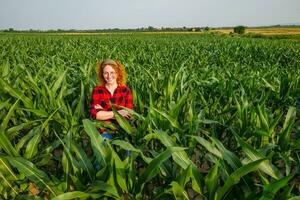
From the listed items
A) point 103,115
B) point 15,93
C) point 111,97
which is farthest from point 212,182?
point 15,93

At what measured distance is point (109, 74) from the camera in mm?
2904

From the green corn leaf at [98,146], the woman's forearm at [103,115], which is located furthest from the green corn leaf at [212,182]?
the woman's forearm at [103,115]

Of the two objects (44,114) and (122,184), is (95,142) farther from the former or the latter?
(44,114)

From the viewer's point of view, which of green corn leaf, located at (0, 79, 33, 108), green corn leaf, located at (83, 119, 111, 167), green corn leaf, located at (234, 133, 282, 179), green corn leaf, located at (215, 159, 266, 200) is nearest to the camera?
green corn leaf, located at (215, 159, 266, 200)

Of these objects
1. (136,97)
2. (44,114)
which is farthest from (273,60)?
(44,114)

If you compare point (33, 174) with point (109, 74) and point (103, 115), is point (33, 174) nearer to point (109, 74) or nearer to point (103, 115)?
point (103, 115)

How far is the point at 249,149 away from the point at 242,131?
86cm

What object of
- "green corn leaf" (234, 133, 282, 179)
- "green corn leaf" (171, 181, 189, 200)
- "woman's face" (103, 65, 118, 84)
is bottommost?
"green corn leaf" (171, 181, 189, 200)

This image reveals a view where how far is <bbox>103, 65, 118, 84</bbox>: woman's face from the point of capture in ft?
9.46

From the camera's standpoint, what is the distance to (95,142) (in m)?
1.74

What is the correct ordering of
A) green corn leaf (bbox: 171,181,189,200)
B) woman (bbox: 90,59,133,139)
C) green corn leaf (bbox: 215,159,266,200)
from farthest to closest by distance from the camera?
woman (bbox: 90,59,133,139), green corn leaf (bbox: 171,181,189,200), green corn leaf (bbox: 215,159,266,200)

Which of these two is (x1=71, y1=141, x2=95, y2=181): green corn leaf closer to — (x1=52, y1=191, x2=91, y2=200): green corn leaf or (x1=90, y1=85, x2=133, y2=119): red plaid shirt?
(x1=52, y1=191, x2=91, y2=200): green corn leaf

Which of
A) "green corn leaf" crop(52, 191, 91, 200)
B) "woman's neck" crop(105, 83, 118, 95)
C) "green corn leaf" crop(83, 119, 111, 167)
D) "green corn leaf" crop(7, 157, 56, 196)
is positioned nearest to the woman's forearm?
"woman's neck" crop(105, 83, 118, 95)

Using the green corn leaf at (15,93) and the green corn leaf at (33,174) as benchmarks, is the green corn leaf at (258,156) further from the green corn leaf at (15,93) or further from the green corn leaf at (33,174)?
the green corn leaf at (15,93)
